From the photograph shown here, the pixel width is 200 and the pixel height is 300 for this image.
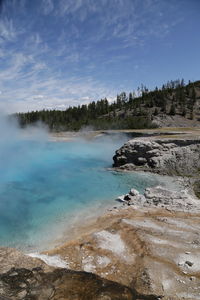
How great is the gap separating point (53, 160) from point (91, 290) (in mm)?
31337

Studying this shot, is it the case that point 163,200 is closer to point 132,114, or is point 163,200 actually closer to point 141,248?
point 141,248

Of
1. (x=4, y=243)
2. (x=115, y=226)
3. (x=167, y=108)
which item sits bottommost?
(x=4, y=243)

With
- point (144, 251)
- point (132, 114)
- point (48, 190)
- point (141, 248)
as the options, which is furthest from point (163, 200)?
point (132, 114)

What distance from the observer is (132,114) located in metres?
90.3

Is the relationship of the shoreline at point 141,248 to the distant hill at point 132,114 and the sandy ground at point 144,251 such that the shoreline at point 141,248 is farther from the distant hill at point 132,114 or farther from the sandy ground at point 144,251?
the distant hill at point 132,114

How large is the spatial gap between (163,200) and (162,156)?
11.8 m

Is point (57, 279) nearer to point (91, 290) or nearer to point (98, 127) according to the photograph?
point (91, 290)

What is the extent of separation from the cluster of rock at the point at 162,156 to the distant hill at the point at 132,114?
1627 inches

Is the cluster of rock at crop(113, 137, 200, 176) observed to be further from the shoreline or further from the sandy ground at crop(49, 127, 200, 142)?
the shoreline

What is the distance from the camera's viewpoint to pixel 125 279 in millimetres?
8211

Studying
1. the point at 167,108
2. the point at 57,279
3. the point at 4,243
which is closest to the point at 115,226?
the point at 57,279

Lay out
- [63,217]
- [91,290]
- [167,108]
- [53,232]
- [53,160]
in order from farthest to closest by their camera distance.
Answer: [167,108]
[53,160]
[63,217]
[53,232]
[91,290]

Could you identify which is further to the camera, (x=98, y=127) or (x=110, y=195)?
(x=98, y=127)

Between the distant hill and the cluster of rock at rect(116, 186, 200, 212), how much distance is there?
53160mm
